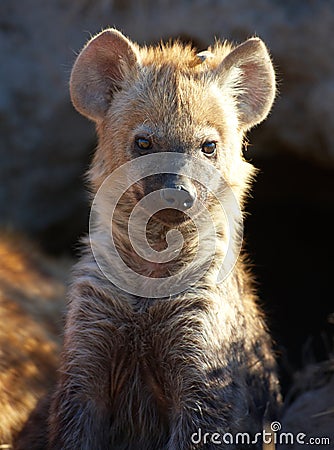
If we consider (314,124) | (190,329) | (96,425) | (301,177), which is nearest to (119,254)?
(190,329)

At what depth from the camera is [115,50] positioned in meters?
3.44

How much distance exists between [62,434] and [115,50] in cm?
150

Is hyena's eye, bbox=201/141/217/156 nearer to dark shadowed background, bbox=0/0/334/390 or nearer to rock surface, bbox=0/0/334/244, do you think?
dark shadowed background, bbox=0/0/334/390

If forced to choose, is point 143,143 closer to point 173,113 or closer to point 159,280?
point 173,113

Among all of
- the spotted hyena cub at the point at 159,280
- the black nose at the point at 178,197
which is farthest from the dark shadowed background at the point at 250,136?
the black nose at the point at 178,197

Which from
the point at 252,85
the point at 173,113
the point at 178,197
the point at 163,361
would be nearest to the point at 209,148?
the point at 173,113

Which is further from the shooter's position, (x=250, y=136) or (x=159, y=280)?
(x=250, y=136)

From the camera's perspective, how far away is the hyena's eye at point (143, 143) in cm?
318

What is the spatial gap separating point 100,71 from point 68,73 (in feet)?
5.61

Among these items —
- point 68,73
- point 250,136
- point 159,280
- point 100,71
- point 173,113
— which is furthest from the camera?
point 250,136

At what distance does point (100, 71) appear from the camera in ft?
11.5

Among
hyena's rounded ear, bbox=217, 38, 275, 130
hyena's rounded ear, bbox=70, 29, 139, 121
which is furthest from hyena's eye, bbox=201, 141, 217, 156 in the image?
hyena's rounded ear, bbox=70, 29, 139, 121

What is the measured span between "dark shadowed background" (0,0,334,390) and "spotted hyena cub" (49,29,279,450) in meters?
1.01

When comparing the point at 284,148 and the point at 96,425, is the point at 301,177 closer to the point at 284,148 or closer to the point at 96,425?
the point at 284,148
